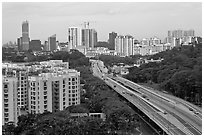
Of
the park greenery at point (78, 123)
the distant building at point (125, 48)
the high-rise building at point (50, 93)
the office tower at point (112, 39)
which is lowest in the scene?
the park greenery at point (78, 123)

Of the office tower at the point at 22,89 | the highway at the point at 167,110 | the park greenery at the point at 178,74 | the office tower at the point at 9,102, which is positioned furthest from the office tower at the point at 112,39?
the office tower at the point at 9,102

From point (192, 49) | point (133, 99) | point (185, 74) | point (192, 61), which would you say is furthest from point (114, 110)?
point (192, 49)

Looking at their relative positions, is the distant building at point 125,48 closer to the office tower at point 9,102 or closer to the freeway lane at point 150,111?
the freeway lane at point 150,111

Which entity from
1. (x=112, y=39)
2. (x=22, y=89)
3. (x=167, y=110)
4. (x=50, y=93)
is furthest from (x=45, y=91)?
(x=112, y=39)

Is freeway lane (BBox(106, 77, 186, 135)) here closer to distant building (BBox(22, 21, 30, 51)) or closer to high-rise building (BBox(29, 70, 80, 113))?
high-rise building (BBox(29, 70, 80, 113))

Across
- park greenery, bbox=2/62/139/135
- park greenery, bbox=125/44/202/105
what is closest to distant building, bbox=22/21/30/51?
park greenery, bbox=2/62/139/135

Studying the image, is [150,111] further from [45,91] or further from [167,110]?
[45,91]

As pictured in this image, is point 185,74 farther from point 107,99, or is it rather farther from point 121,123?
point 121,123
